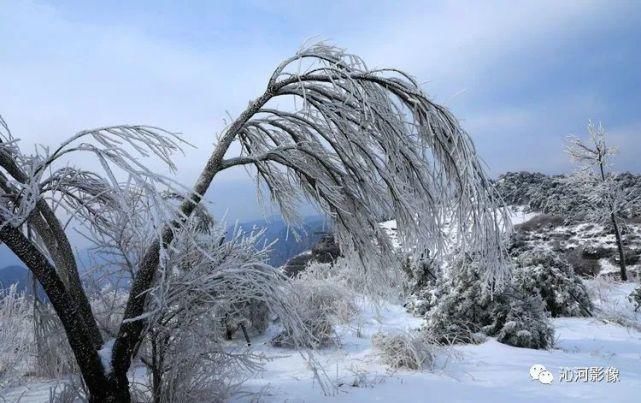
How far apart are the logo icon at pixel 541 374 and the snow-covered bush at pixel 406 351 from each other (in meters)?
1.13

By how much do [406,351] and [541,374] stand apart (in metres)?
1.51

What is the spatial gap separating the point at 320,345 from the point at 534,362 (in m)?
2.99

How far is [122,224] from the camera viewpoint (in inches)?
156

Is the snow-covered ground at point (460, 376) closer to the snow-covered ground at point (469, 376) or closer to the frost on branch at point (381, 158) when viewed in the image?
the snow-covered ground at point (469, 376)

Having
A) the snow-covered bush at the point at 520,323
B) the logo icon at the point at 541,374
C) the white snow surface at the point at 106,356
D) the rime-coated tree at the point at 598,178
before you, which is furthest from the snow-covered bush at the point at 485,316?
the rime-coated tree at the point at 598,178

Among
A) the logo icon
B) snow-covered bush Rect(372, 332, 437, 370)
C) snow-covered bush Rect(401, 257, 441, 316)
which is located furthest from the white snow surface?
snow-covered bush Rect(401, 257, 441, 316)

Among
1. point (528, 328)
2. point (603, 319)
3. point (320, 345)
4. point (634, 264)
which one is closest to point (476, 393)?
point (528, 328)

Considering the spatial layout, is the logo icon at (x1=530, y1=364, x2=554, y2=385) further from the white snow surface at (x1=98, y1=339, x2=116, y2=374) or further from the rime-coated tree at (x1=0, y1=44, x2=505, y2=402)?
the white snow surface at (x1=98, y1=339, x2=116, y2=374)

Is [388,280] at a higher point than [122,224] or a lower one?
lower

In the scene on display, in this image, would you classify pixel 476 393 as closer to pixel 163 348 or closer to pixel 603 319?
pixel 163 348

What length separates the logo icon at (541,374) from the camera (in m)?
4.65

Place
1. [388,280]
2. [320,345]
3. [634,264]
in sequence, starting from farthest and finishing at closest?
[634,264]
[320,345]
[388,280]

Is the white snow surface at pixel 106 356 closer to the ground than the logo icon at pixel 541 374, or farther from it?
farther from it

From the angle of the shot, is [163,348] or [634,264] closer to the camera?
[163,348]
